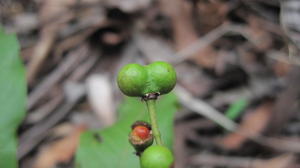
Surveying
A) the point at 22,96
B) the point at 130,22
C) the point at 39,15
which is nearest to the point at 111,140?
the point at 22,96

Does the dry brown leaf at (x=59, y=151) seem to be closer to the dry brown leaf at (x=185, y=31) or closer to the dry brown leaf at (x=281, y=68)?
the dry brown leaf at (x=185, y=31)

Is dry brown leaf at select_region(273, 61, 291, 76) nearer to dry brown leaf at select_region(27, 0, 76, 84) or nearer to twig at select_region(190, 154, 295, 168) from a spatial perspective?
twig at select_region(190, 154, 295, 168)

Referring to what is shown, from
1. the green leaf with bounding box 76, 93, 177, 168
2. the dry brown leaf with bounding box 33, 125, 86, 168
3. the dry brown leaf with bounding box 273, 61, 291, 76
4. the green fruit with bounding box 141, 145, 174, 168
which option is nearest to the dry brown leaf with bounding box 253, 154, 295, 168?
the dry brown leaf with bounding box 273, 61, 291, 76

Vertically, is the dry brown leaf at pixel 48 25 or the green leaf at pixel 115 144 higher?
the dry brown leaf at pixel 48 25

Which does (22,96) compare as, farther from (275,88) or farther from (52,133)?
(275,88)

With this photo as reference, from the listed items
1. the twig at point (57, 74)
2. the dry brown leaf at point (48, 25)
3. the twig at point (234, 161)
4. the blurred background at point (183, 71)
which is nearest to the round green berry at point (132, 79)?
the blurred background at point (183, 71)

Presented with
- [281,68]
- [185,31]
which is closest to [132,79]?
[281,68]

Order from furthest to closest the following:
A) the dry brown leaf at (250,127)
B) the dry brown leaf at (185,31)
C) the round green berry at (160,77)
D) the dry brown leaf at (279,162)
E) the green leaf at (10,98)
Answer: the dry brown leaf at (185,31) < the dry brown leaf at (250,127) < the dry brown leaf at (279,162) < the green leaf at (10,98) < the round green berry at (160,77)
